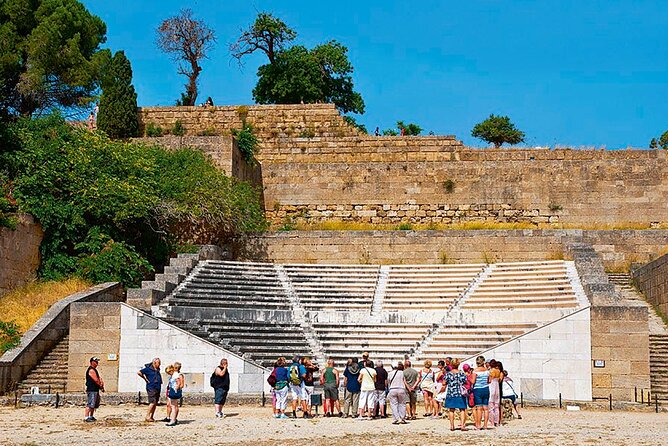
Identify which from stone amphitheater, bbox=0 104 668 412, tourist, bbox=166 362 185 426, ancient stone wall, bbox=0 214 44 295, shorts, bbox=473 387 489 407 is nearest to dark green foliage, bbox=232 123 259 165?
stone amphitheater, bbox=0 104 668 412

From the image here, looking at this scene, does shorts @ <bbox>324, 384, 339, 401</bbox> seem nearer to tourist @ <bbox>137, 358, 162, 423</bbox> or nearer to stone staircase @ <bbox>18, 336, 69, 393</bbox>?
tourist @ <bbox>137, 358, 162, 423</bbox>

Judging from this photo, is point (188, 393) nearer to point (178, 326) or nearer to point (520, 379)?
point (178, 326)

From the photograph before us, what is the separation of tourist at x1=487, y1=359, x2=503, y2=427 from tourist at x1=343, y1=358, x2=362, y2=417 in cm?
248

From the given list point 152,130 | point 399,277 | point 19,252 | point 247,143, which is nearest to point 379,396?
point 399,277

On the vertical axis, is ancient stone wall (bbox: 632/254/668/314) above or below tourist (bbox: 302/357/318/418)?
above

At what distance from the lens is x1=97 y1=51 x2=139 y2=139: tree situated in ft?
113

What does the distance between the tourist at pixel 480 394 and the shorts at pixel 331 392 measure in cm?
288

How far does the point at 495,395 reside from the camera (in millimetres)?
16047

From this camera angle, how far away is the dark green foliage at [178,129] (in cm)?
3591

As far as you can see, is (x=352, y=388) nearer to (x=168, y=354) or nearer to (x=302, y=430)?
Result: (x=302, y=430)

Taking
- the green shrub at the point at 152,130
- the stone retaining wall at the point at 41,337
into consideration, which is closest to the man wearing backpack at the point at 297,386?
the stone retaining wall at the point at 41,337

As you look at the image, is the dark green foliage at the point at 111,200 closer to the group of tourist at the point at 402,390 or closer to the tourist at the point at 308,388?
the tourist at the point at 308,388

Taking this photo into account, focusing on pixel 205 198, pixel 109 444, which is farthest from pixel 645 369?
pixel 205 198

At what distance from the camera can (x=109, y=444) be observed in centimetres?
1380
